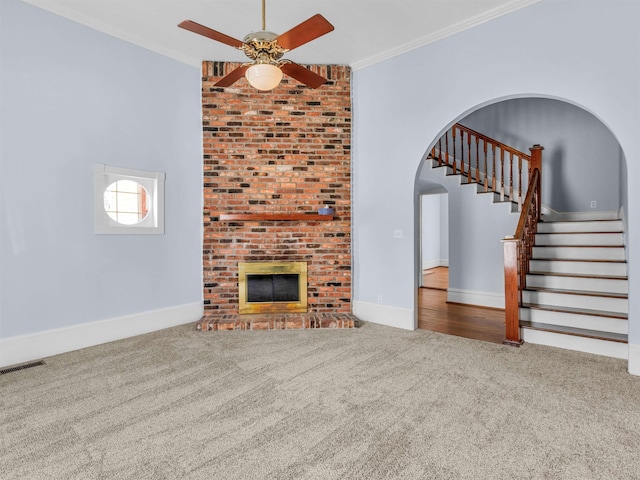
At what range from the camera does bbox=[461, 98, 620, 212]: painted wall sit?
5664 mm

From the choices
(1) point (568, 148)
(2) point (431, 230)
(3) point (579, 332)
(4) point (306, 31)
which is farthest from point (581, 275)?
(2) point (431, 230)

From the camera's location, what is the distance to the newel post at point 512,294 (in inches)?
135

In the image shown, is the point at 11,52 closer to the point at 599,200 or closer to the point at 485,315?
the point at 485,315

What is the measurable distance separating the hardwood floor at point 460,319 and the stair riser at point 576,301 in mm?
505

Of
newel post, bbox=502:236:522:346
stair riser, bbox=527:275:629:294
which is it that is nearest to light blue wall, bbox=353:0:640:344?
newel post, bbox=502:236:522:346

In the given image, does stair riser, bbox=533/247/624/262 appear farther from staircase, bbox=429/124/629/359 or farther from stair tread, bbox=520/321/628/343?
stair tread, bbox=520/321/628/343

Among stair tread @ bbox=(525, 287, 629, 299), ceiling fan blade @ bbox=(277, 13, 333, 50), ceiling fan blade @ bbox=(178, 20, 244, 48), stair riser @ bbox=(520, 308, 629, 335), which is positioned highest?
ceiling fan blade @ bbox=(178, 20, 244, 48)

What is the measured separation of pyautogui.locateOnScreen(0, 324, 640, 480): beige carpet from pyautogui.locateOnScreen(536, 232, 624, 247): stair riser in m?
1.89

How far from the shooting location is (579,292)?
12.1 ft

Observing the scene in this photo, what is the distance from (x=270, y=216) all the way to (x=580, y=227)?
4.20 m

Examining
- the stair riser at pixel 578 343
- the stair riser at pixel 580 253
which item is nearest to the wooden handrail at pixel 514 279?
the stair riser at pixel 578 343

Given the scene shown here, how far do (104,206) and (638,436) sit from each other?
4.48 m

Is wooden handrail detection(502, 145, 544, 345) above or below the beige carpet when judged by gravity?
above

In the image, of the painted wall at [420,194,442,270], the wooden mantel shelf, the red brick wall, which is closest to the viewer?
the wooden mantel shelf
